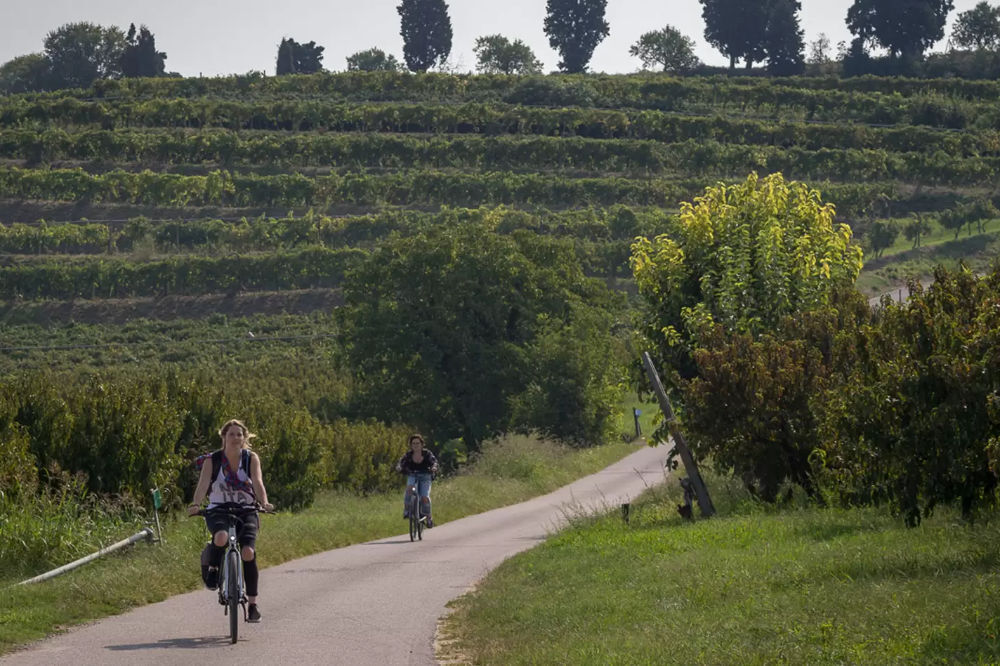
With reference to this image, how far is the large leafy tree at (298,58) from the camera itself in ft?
505

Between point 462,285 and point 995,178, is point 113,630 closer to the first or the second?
point 462,285

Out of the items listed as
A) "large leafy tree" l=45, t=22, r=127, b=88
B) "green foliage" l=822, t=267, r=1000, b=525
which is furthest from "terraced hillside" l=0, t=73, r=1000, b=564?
"large leafy tree" l=45, t=22, r=127, b=88

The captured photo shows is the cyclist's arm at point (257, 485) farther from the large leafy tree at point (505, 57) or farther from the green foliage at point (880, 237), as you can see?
the large leafy tree at point (505, 57)

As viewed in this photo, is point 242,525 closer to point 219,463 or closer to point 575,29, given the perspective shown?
point 219,463

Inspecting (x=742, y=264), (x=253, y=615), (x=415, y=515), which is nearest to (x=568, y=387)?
(x=742, y=264)

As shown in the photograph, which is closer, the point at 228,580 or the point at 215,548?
the point at 228,580

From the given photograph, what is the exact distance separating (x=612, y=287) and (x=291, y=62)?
289ft

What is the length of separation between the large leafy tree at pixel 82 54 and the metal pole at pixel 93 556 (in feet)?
493

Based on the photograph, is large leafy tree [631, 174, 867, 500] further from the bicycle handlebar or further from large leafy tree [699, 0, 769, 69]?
large leafy tree [699, 0, 769, 69]

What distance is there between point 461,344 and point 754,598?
41716mm

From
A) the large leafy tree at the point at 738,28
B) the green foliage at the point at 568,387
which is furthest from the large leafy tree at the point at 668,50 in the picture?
the green foliage at the point at 568,387

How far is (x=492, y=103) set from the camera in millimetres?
112125

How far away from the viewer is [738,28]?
481ft

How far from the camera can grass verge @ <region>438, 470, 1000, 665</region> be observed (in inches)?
344
